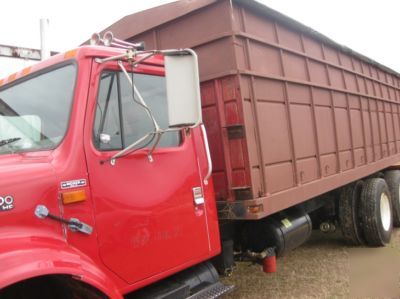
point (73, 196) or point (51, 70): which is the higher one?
point (51, 70)

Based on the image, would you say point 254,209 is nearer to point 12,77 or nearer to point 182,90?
point 182,90

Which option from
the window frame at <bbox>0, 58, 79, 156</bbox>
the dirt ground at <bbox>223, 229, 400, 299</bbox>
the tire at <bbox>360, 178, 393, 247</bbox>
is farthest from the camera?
the tire at <bbox>360, 178, 393, 247</bbox>

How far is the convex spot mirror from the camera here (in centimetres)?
241

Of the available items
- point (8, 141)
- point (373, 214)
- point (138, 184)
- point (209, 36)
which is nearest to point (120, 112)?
point (138, 184)

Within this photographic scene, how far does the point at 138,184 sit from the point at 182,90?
70 centimetres

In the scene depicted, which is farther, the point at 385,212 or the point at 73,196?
the point at 385,212

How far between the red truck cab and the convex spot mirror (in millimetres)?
50

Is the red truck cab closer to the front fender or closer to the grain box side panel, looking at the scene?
the front fender

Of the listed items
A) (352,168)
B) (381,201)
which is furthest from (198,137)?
(381,201)

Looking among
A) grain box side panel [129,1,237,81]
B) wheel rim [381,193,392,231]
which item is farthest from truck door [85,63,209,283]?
wheel rim [381,193,392,231]

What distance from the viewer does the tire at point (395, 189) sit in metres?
7.26

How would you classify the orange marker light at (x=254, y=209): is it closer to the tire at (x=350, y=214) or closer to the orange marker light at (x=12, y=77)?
the orange marker light at (x=12, y=77)

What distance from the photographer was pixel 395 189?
24.4 feet

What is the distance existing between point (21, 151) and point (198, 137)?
Result: 4.12 feet
